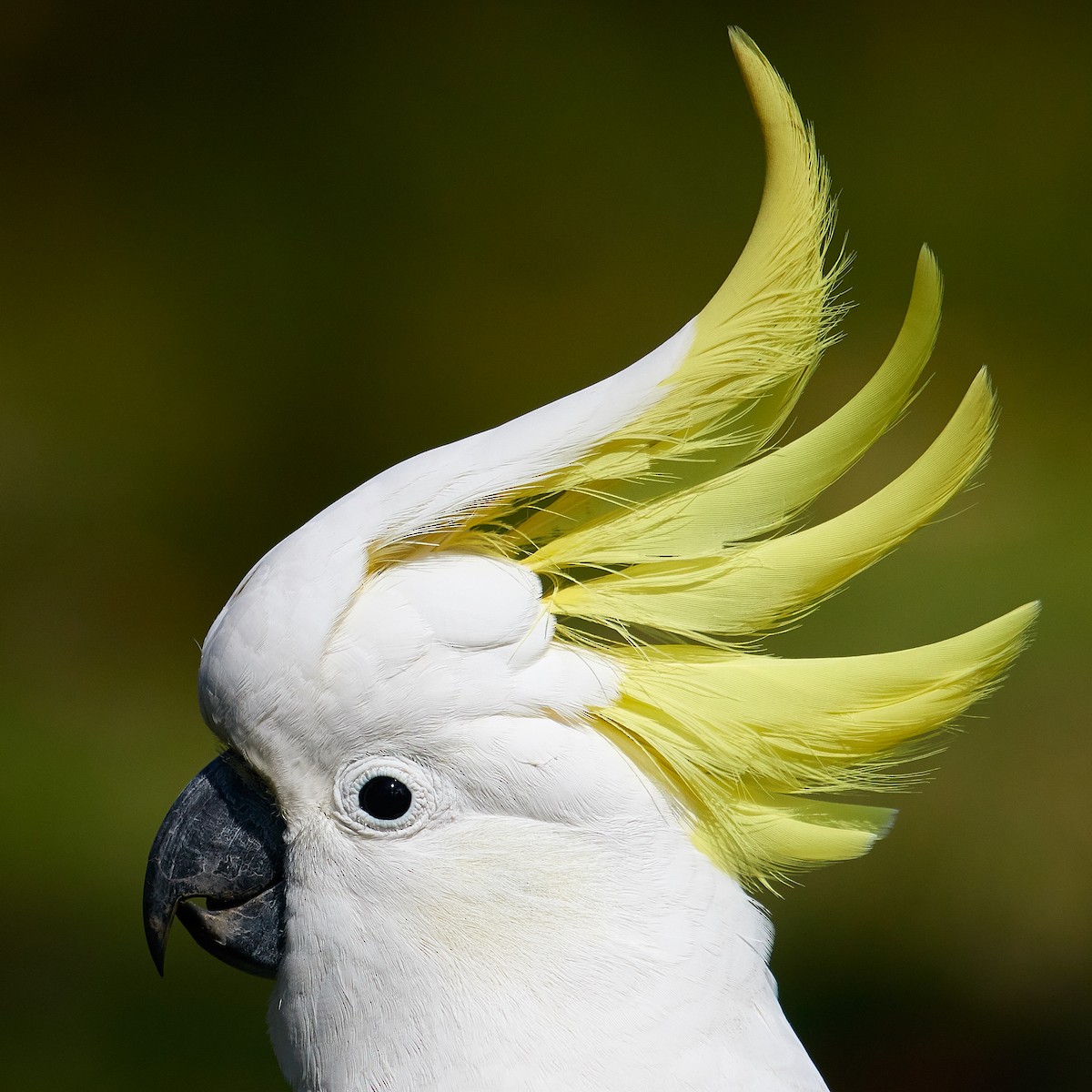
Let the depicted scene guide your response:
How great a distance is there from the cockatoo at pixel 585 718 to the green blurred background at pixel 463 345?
91.1 inches

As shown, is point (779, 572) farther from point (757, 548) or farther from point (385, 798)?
point (385, 798)

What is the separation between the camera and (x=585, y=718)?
123cm

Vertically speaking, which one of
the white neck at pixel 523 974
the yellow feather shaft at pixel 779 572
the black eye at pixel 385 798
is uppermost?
the yellow feather shaft at pixel 779 572

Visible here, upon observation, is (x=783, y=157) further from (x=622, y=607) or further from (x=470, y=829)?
(x=470, y=829)

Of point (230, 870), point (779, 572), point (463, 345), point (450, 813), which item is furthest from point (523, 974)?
point (463, 345)

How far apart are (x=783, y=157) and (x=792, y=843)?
731 mm

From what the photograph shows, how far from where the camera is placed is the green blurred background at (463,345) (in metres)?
3.52

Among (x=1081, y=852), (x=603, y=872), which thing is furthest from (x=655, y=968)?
(x=1081, y=852)

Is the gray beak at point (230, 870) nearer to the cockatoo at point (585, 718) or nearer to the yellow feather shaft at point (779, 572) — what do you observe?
the cockatoo at point (585, 718)

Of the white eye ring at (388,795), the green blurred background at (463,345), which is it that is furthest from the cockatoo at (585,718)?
the green blurred background at (463,345)

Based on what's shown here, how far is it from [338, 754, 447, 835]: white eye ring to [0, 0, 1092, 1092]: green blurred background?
2.57m

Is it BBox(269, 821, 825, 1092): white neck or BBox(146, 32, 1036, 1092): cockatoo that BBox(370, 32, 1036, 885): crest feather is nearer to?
BBox(146, 32, 1036, 1092): cockatoo

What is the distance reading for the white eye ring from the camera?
3.93 feet

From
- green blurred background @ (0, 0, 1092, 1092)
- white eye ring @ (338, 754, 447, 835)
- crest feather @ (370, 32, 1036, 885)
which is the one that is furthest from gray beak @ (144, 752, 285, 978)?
green blurred background @ (0, 0, 1092, 1092)
